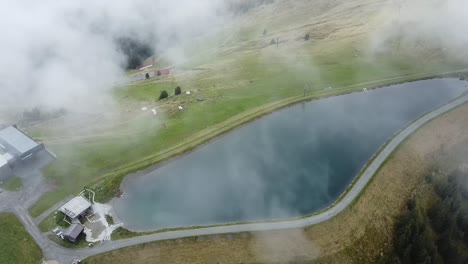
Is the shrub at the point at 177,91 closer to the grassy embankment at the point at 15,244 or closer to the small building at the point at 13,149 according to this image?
the small building at the point at 13,149

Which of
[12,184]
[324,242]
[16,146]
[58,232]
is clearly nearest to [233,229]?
[324,242]

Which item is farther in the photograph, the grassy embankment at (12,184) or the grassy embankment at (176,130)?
the grassy embankment at (176,130)

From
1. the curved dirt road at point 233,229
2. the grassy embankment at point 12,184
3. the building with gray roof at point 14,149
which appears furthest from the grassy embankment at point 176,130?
the curved dirt road at point 233,229

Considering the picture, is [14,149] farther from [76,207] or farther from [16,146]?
[76,207]

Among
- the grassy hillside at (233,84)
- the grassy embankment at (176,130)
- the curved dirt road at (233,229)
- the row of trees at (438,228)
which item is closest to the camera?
the curved dirt road at (233,229)

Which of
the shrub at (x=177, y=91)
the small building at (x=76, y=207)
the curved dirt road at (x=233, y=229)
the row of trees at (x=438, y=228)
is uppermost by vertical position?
the shrub at (x=177, y=91)

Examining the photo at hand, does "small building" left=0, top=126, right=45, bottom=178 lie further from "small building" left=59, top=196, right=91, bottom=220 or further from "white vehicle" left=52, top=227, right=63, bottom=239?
"white vehicle" left=52, top=227, right=63, bottom=239
